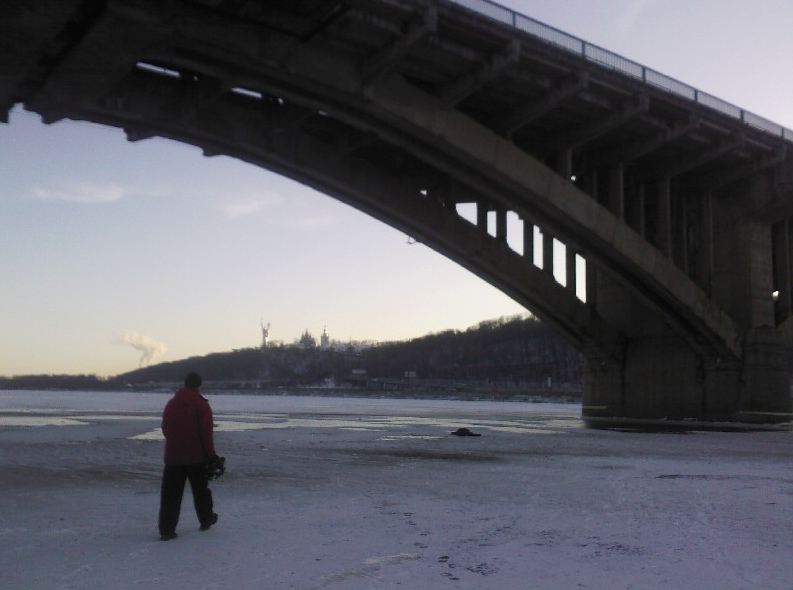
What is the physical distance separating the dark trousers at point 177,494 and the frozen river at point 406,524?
0.60 feet

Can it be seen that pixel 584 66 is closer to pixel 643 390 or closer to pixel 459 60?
pixel 459 60

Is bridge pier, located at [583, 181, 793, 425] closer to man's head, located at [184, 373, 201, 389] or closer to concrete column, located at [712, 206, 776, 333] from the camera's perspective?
concrete column, located at [712, 206, 776, 333]

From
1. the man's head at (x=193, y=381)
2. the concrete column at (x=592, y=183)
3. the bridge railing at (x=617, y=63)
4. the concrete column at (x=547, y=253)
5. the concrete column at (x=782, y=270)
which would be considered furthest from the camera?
the concrete column at (x=782, y=270)

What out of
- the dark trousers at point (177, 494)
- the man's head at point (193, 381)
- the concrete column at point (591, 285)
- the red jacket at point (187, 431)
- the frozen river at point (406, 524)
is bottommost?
the frozen river at point (406, 524)

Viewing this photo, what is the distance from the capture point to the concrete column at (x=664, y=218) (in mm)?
31250

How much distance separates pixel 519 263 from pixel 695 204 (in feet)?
32.8

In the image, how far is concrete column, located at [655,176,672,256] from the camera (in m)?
31.2

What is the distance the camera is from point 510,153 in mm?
25719

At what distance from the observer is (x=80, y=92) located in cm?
1959

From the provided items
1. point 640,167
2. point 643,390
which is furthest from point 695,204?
point 643,390

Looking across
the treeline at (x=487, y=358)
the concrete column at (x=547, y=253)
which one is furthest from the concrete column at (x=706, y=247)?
the treeline at (x=487, y=358)

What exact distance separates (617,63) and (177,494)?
77.4ft

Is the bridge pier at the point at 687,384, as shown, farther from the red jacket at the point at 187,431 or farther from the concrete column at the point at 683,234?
the red jacket at the point at 187,431

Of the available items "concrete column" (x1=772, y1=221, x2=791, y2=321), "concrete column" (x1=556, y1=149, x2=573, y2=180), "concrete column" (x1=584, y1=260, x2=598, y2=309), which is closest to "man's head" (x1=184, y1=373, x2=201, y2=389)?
"concrete column" (x1=556, y1=149, x2=573, y2=180)
